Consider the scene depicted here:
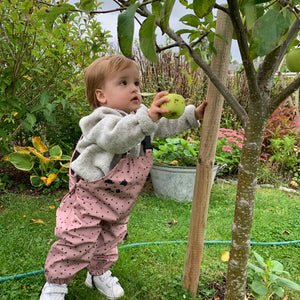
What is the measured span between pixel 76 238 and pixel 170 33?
96 cm

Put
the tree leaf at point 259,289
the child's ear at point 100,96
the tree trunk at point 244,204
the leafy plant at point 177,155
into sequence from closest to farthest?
1. the tree trunk at point 244,204
2. the tree leaf at point 259,289
3. the child's ear at point 100,96
4. the leafy plant at point 177,155

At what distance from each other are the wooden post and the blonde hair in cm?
41

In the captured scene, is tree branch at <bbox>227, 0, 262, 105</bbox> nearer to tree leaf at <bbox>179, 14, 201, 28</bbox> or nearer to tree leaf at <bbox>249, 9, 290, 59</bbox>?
tree leaf at <bbox>249, 9, 290, 59</bbox>

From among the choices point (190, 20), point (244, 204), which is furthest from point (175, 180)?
point (190, 20)

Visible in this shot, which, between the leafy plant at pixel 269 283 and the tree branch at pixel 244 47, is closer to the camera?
the tree branch at pixel 244 47

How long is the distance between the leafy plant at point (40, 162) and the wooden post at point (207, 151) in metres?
1.76

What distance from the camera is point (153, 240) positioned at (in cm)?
219

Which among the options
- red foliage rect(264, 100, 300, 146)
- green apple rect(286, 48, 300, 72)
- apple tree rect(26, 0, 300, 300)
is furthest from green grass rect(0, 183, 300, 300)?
red foliage rect(264, 100, 300, 146)

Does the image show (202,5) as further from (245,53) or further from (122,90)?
(122,90)

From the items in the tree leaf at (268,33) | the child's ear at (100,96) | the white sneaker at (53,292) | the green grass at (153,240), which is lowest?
the green grass at (153,240)

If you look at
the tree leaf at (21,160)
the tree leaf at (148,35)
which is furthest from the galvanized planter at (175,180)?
the tree leaf at (148,35)

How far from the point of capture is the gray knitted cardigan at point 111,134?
119 centimetres

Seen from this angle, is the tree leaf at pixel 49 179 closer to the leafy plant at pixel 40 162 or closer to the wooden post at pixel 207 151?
the leafy plant at pixel 40 162

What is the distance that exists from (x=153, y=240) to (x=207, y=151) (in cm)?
109
